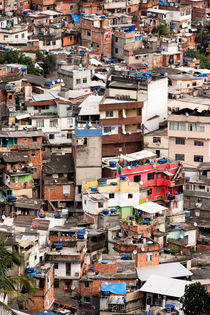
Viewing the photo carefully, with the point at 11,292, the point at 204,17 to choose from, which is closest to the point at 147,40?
the point at 204,17

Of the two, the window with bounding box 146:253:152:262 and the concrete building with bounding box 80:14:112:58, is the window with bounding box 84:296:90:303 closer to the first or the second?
the window with bounding box 146:253:152:262

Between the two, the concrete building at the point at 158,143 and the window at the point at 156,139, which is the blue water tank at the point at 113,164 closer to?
the concrete building at the point at 158,143

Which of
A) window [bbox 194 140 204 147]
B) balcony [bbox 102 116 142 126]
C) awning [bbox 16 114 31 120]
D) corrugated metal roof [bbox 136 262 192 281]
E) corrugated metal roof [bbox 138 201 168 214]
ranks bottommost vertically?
corrugated metal roof [bbox 136 262 192 281]

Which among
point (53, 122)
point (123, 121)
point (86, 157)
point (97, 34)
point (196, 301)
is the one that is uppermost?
point (97, 34)

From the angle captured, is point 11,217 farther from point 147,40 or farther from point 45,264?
point 147,40

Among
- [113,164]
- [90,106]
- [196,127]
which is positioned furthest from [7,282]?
[90,106]

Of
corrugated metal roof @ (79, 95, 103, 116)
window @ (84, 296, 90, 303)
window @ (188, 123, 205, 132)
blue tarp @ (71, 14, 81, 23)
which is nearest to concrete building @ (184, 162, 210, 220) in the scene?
window @ (188, 123, 205, 132)

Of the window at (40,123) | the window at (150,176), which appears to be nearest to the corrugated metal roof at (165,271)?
the window at (150,176)

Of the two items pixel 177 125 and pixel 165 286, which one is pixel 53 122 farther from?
pixel 165 286
